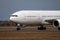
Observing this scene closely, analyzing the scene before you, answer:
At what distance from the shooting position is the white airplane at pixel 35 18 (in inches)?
1727

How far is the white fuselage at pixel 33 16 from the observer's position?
144 feet

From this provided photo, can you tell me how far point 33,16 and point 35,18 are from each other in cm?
57

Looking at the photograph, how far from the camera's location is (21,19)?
144 feet

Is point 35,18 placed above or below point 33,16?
below

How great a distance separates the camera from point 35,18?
1761 inches

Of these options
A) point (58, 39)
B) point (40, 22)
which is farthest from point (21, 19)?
point (58, 39)

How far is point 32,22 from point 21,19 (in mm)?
2448

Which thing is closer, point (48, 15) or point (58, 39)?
point (58, 39)

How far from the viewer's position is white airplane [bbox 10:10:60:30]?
43.9m

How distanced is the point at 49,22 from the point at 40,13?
2842 millimetres

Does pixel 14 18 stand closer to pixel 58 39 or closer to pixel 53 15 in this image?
pixel 53 15

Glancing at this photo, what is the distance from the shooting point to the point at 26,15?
44.0 m

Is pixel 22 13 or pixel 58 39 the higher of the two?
pixel 22 13

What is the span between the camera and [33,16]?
A: 4462 cm
